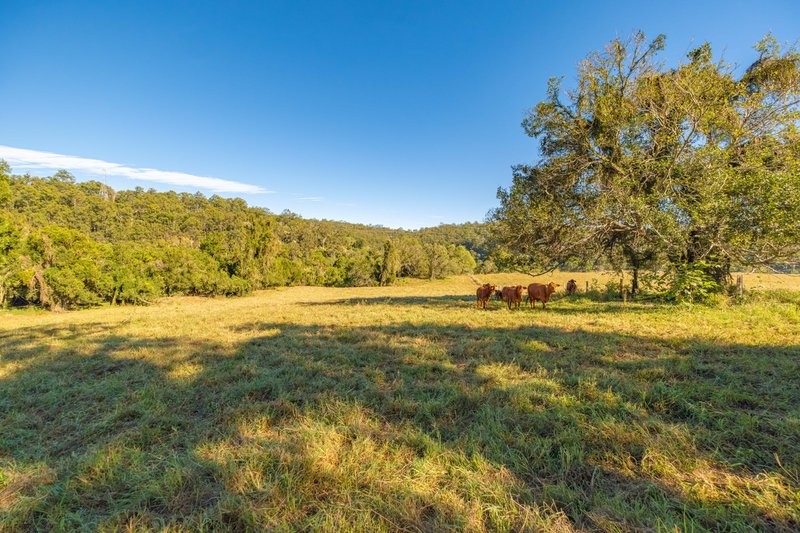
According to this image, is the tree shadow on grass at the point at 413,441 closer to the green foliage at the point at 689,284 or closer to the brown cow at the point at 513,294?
the green foliage at the point at 689,284

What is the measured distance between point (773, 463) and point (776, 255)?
10.7 meters

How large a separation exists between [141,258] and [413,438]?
3941 cm

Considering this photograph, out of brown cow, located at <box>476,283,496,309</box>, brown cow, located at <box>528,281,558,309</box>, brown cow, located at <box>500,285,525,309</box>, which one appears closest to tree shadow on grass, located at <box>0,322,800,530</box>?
brown cow, located at <box>528,281,558,309</box>

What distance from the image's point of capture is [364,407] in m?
4.00

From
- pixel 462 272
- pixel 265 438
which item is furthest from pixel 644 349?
pixel 462 272

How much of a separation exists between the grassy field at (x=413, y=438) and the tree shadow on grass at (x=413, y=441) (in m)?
0.02

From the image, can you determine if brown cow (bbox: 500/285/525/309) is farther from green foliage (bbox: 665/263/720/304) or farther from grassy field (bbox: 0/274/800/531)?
grassy field (bbox: 0/274/800/531)

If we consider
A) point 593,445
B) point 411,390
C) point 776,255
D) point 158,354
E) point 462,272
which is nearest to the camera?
point 593,445

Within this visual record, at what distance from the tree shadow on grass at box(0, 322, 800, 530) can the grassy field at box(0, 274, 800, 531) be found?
0.06ft

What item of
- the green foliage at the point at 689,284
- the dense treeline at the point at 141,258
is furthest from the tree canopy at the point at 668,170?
the dense treeline at the point at 141,258

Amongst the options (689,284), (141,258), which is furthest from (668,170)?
(141,258)

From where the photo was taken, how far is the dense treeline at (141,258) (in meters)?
24.2

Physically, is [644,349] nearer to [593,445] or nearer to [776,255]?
[593,445]

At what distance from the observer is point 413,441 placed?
3113 millimetres
